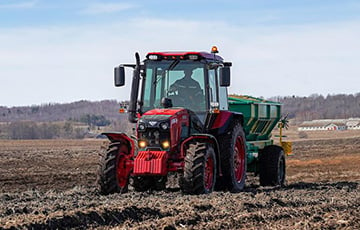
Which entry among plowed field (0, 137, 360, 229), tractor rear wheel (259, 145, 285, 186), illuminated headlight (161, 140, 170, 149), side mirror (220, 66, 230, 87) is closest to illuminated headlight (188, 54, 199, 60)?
side mirror (220, 66, 230, 87)

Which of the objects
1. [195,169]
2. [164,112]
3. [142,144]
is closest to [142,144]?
[142,144]

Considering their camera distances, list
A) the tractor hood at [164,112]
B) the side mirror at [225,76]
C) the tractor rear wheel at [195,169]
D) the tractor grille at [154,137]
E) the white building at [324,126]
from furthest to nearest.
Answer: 1. the white building at [324,126]
2. the side mirror at [225,76]
3. the tractor hood at [164,112]
4. the tractor grille at [154,137]
5. the tractor rear wheel at [195,169]

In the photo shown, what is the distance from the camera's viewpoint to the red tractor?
12453 mm

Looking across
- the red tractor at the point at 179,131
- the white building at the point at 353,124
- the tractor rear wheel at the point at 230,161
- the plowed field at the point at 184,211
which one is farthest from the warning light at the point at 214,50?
the white building at the point at 353,124

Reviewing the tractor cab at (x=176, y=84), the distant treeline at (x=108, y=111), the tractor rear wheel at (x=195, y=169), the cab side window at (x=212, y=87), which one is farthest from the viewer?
the distant treeline at (x=108, y=111)

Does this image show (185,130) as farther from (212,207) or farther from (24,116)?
(24,116)

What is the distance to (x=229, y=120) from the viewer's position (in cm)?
1410

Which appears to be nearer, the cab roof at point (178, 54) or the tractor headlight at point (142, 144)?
the tractor headlight at point (142, 144)

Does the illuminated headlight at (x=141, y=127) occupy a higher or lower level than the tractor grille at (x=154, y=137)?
higher

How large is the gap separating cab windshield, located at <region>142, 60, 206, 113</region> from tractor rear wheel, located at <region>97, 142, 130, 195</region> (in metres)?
1.30

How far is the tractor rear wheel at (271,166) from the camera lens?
1705cm

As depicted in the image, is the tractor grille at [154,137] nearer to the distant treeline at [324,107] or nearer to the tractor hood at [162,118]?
the tractor hood at [162,118]

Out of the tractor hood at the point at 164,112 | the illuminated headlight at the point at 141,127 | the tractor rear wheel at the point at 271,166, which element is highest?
the tractor hood at the point at 164,112

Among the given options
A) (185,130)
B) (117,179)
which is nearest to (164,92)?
(185,130)
